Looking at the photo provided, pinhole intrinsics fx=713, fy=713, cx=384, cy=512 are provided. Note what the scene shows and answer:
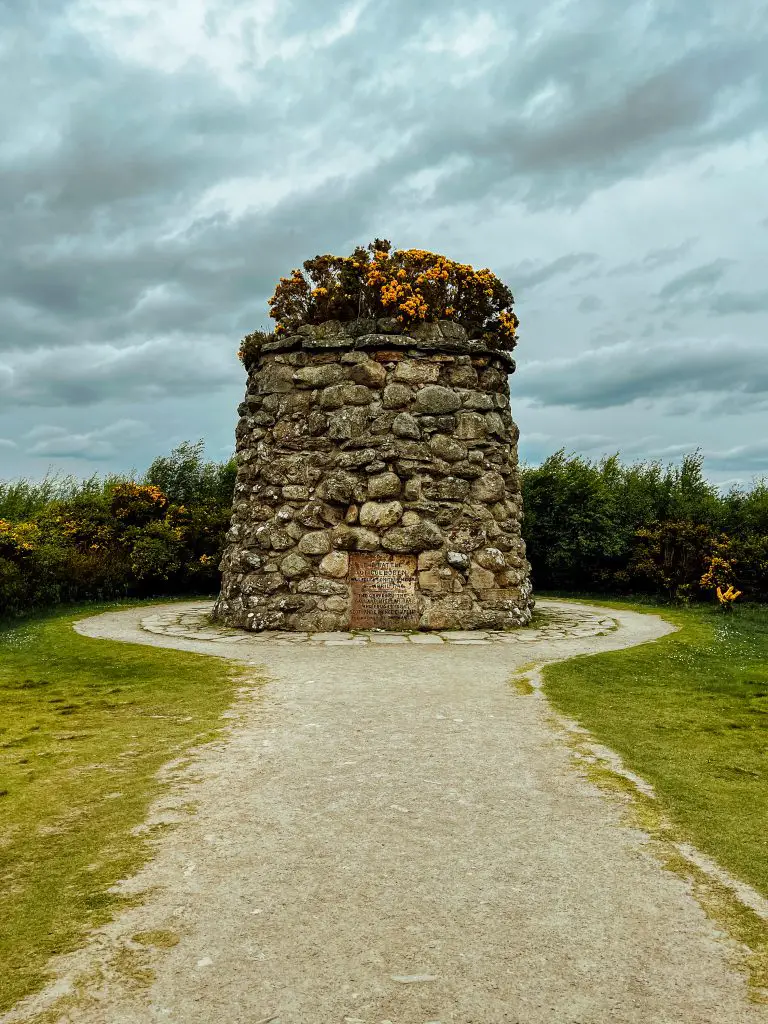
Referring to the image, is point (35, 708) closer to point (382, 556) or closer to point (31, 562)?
point (382, 556)

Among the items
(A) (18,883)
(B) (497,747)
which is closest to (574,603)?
(B) (497,747)

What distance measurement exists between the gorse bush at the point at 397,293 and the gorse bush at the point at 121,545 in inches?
274

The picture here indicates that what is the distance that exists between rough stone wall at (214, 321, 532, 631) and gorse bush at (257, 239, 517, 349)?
40cm

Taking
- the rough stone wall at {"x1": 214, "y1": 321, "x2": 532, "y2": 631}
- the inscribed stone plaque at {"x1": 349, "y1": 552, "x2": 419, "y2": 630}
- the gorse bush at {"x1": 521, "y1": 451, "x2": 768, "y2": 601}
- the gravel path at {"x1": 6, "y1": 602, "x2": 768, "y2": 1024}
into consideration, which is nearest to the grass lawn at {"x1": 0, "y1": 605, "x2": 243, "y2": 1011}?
the gravel path at {"x1": 6, "y1": 602, "x2": 768, "y2": 1024}

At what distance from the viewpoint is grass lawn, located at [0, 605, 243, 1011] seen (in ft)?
9.34

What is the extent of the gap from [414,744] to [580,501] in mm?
13561

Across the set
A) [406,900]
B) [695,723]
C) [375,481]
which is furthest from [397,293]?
[406,900]

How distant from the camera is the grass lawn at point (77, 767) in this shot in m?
2.85

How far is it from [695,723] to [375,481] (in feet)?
20.6

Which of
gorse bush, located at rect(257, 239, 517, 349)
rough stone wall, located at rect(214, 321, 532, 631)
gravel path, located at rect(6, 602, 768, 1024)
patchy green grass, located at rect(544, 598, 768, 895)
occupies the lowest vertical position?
gravel path, located at rect(6, 602, 768, 1024)

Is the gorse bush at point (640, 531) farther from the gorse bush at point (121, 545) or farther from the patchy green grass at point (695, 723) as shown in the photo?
the gorse bush at point (121, 545)

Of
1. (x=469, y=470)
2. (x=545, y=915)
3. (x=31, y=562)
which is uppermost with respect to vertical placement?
(x=469, y=470)

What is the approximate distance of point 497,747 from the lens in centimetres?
520

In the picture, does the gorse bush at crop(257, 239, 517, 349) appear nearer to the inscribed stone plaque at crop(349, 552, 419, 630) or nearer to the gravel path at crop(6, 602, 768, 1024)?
the inscribed stone plaque at crop(349, 552, 419, 630)
